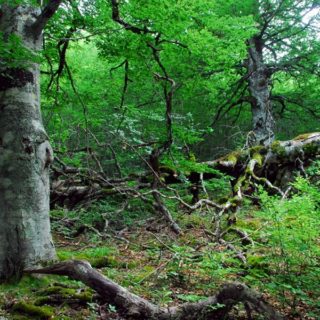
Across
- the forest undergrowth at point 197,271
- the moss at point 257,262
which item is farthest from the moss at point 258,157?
the moss at point 257,262

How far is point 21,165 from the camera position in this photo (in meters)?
4.46

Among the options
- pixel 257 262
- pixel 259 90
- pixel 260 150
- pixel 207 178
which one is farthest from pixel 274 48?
pixel 257 262

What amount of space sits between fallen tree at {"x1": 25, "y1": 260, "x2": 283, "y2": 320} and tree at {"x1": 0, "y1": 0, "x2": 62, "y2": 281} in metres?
1.00

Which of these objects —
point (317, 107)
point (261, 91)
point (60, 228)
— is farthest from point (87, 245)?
point (317, 107)

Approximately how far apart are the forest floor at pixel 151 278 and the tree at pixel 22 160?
0.37 metres

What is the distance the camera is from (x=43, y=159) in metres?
4.68

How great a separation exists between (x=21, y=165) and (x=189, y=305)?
2467 mm

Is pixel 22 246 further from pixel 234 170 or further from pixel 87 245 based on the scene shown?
pixel 234 170

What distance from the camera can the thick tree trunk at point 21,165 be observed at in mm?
4359

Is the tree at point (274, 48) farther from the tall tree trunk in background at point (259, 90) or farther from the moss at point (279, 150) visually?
the moss at point (279, 150)

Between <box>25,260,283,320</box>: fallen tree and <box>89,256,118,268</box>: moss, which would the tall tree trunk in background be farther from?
<box>25,260,283,320</box>: fallen tree

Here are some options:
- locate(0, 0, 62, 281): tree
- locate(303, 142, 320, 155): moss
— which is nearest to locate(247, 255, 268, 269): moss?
locate(0, 0, 62, 281): tree

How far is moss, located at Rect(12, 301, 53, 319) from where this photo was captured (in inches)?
140

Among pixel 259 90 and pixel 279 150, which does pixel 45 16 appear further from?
pixel 259 90
